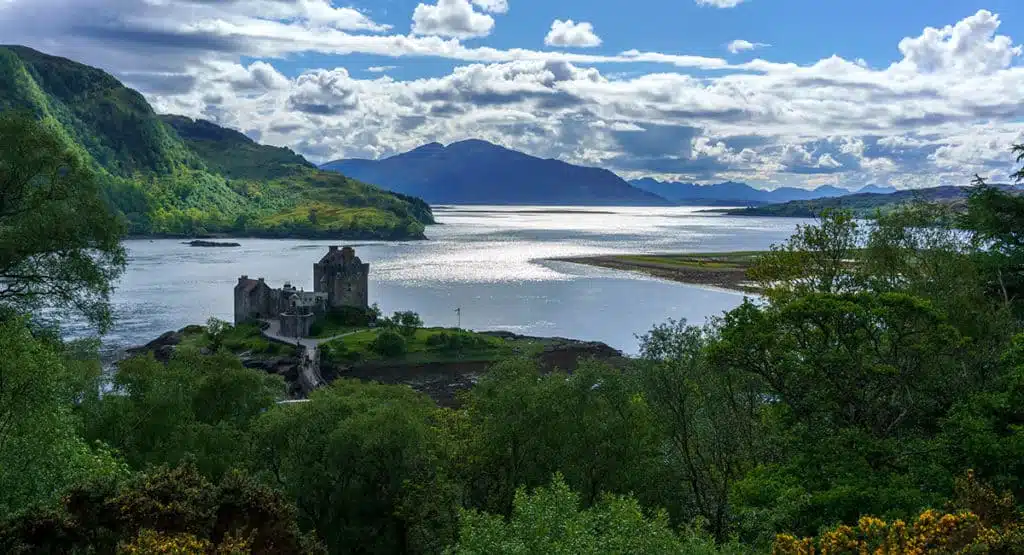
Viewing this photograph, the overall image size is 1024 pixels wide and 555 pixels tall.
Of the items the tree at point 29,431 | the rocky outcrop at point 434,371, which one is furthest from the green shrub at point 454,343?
the tree at point 29,431

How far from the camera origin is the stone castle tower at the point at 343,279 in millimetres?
99062

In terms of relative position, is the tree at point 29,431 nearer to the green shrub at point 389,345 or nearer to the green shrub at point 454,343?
the green shrub at point 389,345

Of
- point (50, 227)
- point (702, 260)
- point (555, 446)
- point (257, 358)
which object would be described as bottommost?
point (257, 358)

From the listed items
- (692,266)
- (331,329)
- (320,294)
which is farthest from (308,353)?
(692,266)

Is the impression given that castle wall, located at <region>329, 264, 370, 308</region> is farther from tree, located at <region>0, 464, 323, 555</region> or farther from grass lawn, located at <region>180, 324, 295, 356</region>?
tree, located at <region>0, 464, 323, 555</region>

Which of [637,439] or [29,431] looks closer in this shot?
[29,431]

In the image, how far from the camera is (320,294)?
3893 inches

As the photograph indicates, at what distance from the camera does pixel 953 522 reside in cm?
1345

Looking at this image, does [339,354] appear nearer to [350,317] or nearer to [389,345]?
[389,345]

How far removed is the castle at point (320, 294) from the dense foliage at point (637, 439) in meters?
58.5

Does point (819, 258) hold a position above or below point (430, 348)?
above

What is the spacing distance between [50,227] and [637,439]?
20710mm

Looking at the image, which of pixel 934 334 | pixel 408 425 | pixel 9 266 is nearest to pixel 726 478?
pixel 934 334

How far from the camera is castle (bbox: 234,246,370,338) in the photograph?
97.8 m
